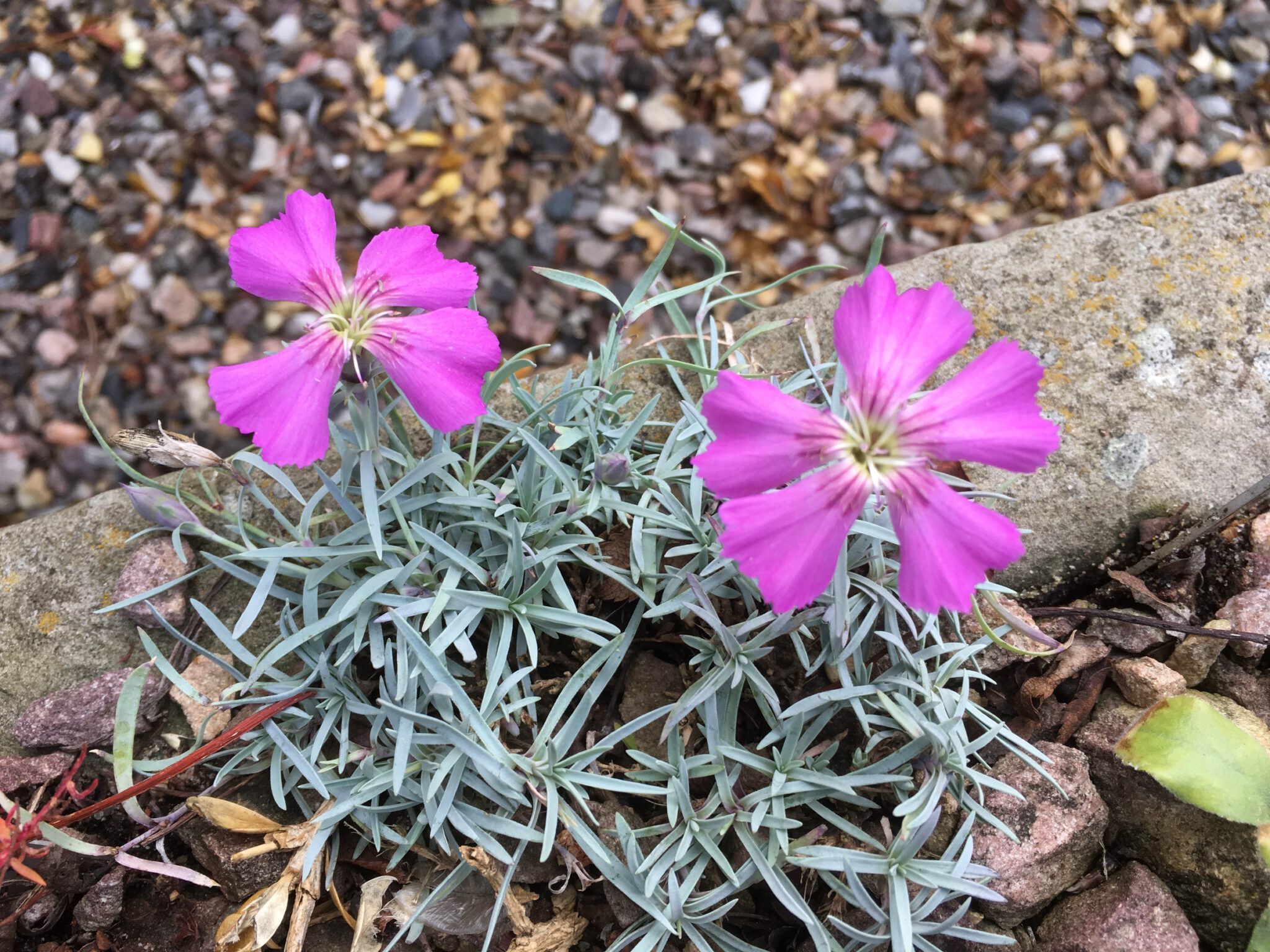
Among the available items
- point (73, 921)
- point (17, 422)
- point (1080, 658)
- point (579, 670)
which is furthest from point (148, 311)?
point (1080, 658)

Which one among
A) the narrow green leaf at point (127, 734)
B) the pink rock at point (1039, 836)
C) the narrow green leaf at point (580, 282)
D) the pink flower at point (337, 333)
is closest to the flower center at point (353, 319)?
the pink flower at point (337, 333)

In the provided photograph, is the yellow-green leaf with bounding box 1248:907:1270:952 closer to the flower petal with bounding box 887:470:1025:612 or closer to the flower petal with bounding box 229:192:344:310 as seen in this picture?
the flower petal with bounding box 887:470:1025:612

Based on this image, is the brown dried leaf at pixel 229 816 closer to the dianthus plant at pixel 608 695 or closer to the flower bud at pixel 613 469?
the dianthus plant at pixel 608 695

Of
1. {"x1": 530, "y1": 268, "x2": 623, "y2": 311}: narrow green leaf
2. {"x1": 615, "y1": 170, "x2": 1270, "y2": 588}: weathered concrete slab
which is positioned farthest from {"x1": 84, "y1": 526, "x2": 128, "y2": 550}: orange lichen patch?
{"x1": 615, "y1": 170, "x2": 1270, "y2": 588}: weathered concrete slab

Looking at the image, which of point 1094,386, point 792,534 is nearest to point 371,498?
point 792,534

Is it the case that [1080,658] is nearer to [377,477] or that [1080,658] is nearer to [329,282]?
[377,477]

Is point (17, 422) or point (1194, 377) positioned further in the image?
point (17, 422)

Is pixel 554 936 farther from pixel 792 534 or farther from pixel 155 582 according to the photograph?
pixel 155 582
